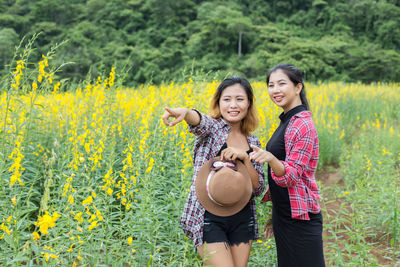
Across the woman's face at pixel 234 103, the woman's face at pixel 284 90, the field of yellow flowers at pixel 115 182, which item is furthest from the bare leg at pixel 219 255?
the woman's face at pixel 284 90

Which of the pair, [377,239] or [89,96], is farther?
[89,96]

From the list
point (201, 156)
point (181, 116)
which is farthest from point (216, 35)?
point (181, 116)

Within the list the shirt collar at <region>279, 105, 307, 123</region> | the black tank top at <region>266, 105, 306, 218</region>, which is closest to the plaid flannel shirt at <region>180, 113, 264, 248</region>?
the black tank top at <region>266, 105, 306, 218</region>

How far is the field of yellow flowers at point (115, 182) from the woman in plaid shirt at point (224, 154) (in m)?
0.19

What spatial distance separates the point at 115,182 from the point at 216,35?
21991 millimetres

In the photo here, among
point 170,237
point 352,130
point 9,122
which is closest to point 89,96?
point 9,122

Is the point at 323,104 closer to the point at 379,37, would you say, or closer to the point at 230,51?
the point at 230,51

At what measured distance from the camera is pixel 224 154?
1.85 meters

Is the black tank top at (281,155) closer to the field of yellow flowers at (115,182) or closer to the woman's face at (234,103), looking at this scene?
the woman's face at (234,103)

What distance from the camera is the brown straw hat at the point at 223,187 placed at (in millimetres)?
1761

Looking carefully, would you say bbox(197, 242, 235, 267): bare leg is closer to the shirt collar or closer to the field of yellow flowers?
the field of yellow flowers

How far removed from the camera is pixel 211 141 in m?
1.98

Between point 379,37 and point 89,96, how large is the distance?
2715cm

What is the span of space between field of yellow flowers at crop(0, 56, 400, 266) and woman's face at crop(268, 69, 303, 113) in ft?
2.63
